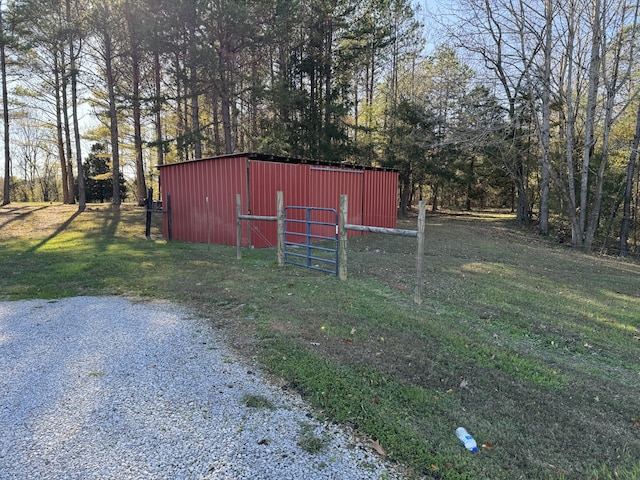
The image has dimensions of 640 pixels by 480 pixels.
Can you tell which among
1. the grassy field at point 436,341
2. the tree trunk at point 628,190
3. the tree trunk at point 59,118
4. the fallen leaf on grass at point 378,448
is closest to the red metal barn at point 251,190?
the grassy field at point 436,341

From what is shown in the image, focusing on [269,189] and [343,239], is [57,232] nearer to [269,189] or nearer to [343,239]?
[269,189]

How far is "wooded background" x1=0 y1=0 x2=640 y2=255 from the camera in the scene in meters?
13.7

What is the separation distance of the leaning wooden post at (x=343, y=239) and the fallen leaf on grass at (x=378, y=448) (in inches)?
144

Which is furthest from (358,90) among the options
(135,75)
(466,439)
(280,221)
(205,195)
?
(466,439)

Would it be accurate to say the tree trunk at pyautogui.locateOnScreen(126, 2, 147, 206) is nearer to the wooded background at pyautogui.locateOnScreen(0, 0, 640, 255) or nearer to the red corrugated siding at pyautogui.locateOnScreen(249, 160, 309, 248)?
the wooded background at pyautogui.locateOnScreen(0, 0, 640, 255)

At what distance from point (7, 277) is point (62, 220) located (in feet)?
31.3

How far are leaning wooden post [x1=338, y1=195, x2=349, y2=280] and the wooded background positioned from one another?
9577 millimetres

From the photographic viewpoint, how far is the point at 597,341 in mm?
4051

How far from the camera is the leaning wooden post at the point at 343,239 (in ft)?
18.3

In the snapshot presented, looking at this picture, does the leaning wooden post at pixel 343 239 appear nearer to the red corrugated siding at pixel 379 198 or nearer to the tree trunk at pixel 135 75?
the red corrugated siding at pixel 379 198

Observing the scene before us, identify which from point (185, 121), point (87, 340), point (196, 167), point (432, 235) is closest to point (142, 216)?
point (196, 167)

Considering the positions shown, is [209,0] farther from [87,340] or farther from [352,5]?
[87,340]

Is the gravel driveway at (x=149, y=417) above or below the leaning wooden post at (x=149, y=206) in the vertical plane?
below

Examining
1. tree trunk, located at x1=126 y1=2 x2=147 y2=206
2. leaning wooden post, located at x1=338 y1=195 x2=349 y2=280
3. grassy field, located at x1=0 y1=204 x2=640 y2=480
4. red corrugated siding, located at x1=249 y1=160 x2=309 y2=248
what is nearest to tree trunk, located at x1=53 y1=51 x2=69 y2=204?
tree trunk, located at x1=126 y1=2 x2=147 y2=206
